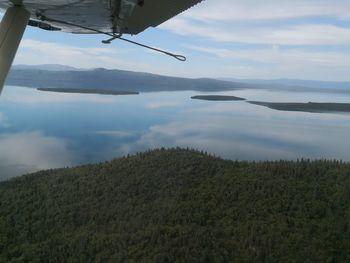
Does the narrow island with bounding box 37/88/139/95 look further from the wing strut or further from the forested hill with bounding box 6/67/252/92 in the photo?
the wing strut

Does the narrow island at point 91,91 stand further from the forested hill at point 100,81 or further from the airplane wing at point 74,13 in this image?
the airplane wing at point 74,13

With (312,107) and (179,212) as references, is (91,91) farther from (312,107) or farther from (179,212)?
(179,212)

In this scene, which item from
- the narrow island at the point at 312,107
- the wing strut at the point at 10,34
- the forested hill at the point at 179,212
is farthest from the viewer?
the narrow island at the point at 312,107

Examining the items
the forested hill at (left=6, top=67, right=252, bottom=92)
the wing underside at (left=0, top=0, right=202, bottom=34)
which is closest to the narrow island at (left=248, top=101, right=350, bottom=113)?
the forested hill at (left=6, top=67, right=252, bottom=92)

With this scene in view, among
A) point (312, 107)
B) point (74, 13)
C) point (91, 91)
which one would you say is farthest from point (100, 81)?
point (74, 13)

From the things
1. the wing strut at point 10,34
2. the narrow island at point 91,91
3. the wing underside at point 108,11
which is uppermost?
the wing underside at point 108,11

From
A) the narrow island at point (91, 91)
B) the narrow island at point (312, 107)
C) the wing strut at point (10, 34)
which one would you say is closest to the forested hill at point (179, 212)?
the wing strut at point (10, 34)

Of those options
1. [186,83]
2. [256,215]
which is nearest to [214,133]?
[186,83]
